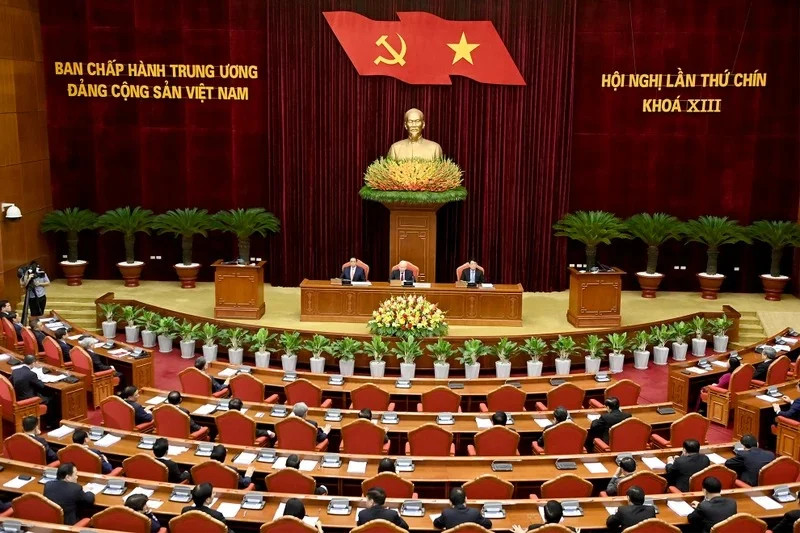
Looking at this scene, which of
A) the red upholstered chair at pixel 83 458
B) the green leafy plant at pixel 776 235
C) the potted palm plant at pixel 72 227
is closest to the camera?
the red upholstered chair at pixel 83 458

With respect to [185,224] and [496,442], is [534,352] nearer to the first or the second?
[496,442]

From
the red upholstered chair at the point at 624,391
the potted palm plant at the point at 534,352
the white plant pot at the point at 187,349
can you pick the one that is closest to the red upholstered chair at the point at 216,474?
the red upholstered chair at the point at 624,391

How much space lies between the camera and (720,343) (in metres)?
16.5

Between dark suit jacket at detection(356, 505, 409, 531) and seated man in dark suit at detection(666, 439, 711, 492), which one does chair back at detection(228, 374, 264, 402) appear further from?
seated man in dark suit at detection(666, 439, 711, 492)

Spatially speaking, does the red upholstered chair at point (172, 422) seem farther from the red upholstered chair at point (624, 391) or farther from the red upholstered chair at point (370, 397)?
the red upholstered chair at point (624, 391)

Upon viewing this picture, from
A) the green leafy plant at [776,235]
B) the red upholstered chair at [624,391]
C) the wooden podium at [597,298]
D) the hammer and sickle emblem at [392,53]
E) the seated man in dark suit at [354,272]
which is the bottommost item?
the red upholstered chair at [624,391]

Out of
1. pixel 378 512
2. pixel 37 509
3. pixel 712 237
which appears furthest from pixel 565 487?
pixel 712 237

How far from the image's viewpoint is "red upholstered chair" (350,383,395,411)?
11.9 meters

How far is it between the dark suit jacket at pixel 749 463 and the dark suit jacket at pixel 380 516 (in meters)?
3.69

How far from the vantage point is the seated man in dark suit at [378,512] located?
7785mm

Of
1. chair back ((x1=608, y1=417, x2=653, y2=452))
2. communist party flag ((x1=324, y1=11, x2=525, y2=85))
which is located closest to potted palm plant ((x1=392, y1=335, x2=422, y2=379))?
chair back ((x1=608, y1=417, x2=653, y2=452))

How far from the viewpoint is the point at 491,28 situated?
18.6 metres

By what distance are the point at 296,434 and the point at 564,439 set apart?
2.94 meters

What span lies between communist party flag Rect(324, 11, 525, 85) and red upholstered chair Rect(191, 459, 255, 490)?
11593 mm
